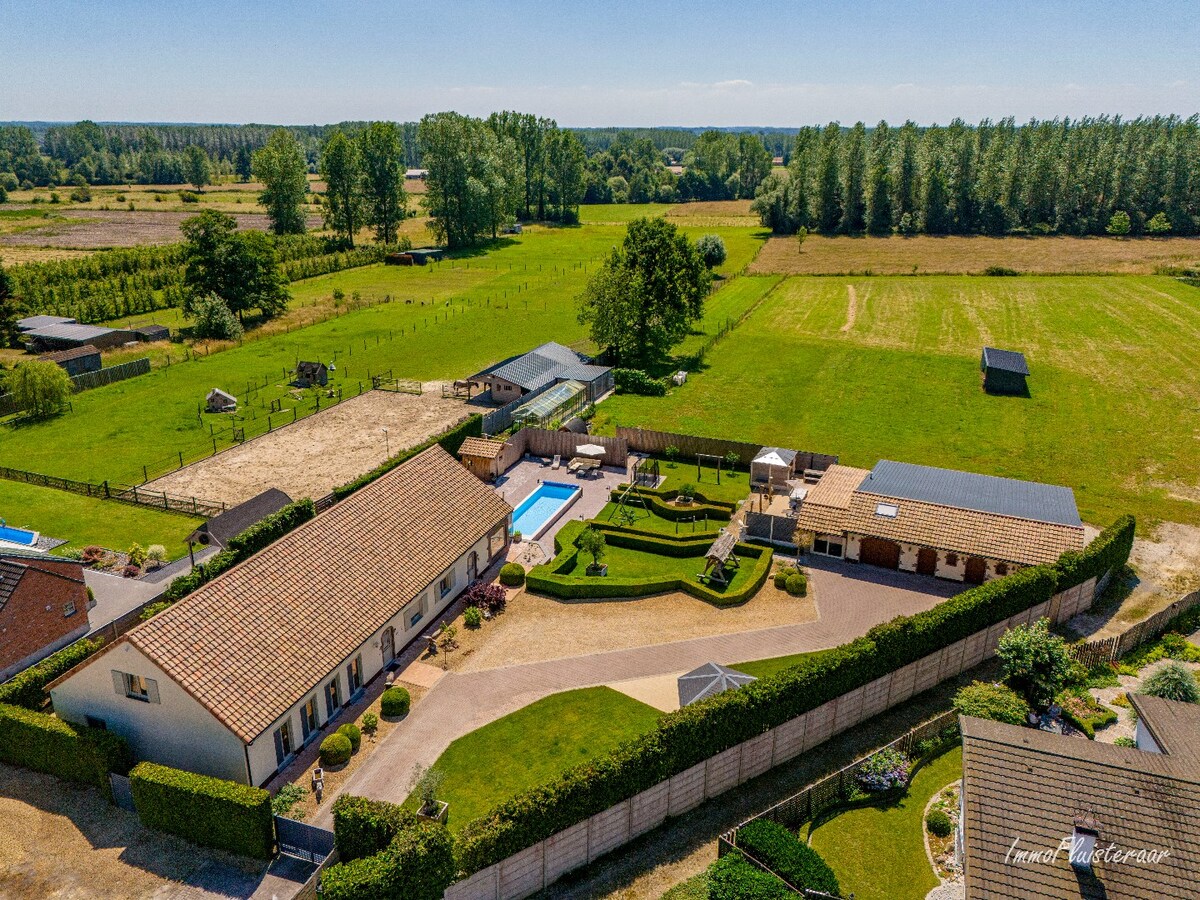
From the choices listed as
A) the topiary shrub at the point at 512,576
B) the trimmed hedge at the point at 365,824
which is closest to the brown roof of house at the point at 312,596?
the topiary shrub at the point at 512,576

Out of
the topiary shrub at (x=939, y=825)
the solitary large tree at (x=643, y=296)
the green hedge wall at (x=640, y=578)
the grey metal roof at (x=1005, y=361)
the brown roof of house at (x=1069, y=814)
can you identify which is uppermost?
the solitary large tree at (x=643, y=296)

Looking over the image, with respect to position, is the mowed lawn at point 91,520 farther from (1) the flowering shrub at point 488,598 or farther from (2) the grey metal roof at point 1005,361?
(2) the grey metal roof at point 1005,361

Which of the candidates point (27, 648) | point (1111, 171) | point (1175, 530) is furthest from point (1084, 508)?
point (1111, 171)

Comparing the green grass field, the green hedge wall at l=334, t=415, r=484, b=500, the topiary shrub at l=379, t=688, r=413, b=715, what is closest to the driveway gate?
the topiary shrub at l=379, t=688, r=413, b=715

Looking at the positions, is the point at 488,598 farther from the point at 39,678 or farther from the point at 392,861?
the point at 392,861

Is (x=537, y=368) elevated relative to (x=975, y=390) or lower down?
elevated

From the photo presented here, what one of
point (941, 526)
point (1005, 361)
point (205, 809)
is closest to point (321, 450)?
point (205, 809)

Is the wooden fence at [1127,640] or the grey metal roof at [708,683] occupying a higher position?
the grey metal roof at [708,683]
